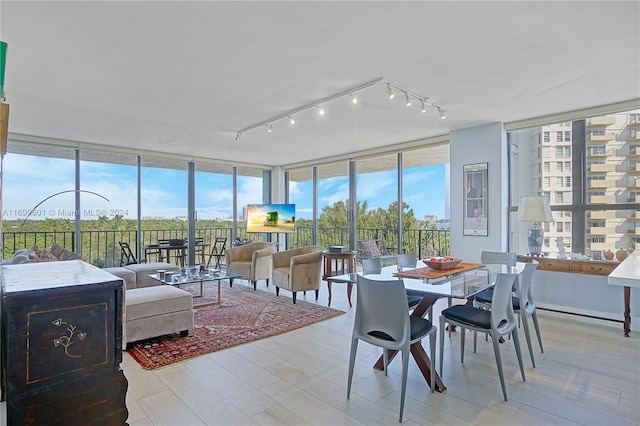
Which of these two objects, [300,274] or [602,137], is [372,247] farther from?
[602,137]

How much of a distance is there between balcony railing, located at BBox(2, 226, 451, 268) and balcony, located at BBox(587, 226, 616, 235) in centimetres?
187

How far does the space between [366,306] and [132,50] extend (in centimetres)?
268

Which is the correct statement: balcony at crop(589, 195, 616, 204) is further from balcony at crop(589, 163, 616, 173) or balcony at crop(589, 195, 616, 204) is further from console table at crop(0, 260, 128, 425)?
console table at crop(0, 260, 128, 425)

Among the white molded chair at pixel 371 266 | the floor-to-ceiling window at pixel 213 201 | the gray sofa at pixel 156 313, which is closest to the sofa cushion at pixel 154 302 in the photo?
the gray sofa at pixel 156 313

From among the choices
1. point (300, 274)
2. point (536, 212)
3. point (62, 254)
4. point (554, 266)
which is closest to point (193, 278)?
point (300, 274)

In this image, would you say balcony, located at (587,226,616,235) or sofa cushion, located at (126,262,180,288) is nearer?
balcony, located at (587,226,616,235)

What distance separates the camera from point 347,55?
9.22 feet

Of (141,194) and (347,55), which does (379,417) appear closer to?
(347,55)

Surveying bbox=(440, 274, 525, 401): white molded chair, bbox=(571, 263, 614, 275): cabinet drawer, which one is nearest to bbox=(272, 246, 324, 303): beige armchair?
bbox=(440, 274, 525, 401): white molded chair

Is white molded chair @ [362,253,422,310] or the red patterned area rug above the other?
white molded chair @ [362,253,422,310]

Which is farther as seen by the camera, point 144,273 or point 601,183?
point 144,273

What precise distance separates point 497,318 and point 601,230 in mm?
2783

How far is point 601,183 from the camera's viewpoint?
13.8 ft

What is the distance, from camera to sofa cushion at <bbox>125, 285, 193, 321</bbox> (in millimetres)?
3275
